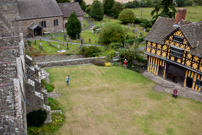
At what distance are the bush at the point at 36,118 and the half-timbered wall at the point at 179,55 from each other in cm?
1815

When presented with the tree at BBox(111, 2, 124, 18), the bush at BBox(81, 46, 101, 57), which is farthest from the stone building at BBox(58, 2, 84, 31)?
the bush at BBox(81, 46, 101, 57)

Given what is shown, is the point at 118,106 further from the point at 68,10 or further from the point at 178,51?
the point at 68,10

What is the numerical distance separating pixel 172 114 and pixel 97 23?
49.7m

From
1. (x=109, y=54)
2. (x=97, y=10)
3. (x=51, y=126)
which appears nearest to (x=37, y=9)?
(x=97, y=10)

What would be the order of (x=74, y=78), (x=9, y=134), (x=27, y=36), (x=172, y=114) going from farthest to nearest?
1. (x=27, y=36)
2. (x=74, y=78)
3. (x=172, y=114)
4. (x=9, y=134)

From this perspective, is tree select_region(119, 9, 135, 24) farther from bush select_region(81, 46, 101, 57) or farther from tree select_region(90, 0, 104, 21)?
bush select_region(81, 46, 101, 57)

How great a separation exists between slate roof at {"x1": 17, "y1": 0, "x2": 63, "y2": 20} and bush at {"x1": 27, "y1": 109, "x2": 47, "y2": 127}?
37128 mm

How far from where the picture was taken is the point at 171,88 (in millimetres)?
28250

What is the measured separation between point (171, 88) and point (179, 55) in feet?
14.4

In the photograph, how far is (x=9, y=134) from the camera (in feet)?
33.3

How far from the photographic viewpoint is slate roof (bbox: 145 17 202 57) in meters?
26.0

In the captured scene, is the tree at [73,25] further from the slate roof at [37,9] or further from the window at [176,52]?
the window at [176,52]

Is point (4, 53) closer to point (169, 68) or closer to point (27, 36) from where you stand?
point (169, 68)

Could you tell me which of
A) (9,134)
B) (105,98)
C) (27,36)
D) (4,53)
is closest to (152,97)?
(105,98)
